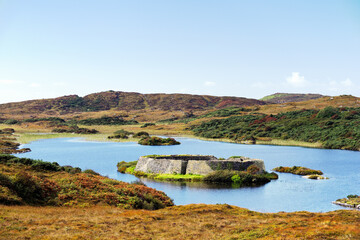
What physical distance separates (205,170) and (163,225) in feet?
95.8

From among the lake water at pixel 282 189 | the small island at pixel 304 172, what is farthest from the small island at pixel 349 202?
the small island at pixel 304 172

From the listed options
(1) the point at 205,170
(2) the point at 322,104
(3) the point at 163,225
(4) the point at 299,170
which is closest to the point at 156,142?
(4) the point at 299,170

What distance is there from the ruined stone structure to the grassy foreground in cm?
2364

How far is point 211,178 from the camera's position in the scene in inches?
1966

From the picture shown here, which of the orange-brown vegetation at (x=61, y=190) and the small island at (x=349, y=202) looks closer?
the orange-brown vegetation at (x=61, y=190)

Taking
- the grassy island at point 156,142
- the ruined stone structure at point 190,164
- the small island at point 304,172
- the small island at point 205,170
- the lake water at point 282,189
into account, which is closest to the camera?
the lake water at point 282,189

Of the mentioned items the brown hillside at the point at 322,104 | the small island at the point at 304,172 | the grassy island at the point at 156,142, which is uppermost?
the brown hillside at the point at 322,104

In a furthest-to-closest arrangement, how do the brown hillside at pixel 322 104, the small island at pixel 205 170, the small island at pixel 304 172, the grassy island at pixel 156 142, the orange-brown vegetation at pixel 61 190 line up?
the brown hillside at pixel 322 104
the grassy island at pixel 156 142
the small island at pixel 304 172
the small island at pixel 205 170
the orange-brown vegetation at pixel 61 190

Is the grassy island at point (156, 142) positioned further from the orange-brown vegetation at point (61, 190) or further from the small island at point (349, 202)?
the small island at point (349, 202)

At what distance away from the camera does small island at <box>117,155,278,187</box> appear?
4997 centimetres

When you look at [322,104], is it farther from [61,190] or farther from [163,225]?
[163,225]

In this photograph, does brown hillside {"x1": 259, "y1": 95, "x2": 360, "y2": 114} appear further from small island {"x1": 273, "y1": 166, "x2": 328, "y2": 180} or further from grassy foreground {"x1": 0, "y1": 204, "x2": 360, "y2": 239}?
grassy foreground {"x1": 0, "y1": 204, "x2": 360, "y2": 239}

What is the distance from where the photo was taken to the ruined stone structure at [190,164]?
51688 mm

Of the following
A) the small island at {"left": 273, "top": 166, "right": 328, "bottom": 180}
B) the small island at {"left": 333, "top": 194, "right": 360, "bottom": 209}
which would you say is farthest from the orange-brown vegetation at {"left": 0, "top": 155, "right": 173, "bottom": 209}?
the small island at {"left": 273, "top": 166, "right": 328, "bottom": 180}
